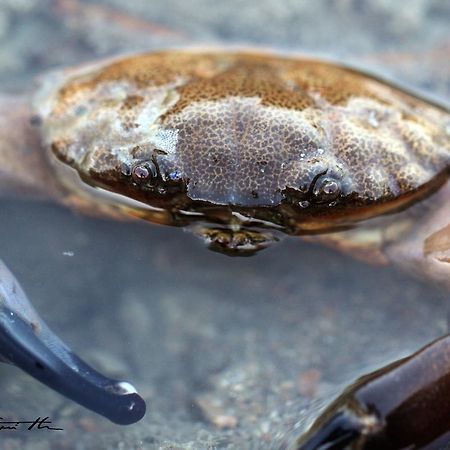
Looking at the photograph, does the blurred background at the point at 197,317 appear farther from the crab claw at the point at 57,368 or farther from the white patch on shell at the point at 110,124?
the white patch on shell at the point at 110,124

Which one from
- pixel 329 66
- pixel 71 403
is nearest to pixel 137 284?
pixel 71 403

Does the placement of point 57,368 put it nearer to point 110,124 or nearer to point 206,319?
point 206,319

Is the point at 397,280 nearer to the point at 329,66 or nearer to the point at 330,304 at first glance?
the point at 330,304

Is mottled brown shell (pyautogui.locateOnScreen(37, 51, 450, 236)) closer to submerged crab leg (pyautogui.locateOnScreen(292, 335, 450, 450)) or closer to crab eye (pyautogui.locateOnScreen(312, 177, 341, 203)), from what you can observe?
crab eye (pyautogui.locateOnScreen(312, 177, 341, 203))

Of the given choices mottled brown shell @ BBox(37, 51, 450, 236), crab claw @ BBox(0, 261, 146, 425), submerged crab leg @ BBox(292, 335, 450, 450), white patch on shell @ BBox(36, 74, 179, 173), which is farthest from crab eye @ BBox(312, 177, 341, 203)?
crab claw @ BBox(0, 261, 146, 425)

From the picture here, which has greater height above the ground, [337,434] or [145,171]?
[145,171]
